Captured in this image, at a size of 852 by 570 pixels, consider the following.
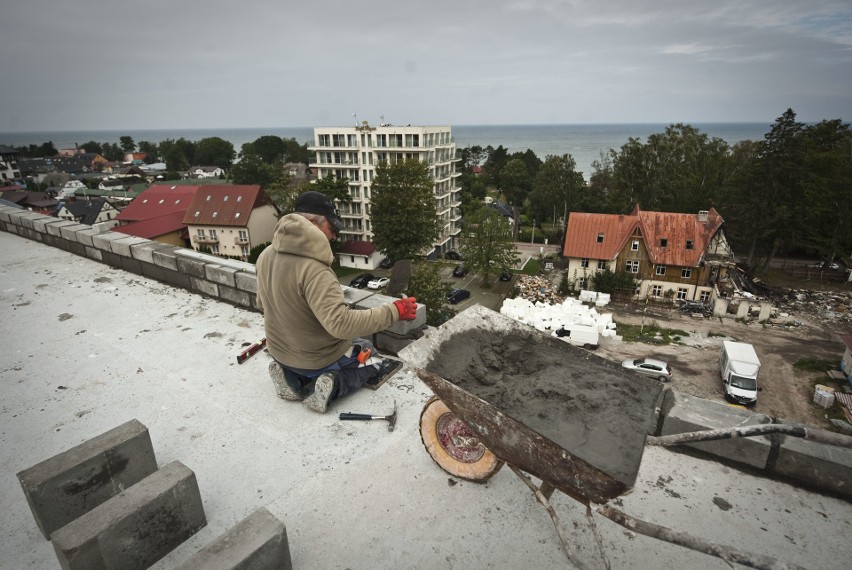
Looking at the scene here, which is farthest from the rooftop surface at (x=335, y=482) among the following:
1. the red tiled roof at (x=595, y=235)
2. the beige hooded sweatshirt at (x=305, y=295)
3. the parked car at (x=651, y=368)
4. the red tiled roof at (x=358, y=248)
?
the red tiled roof at (x=358, y=248)

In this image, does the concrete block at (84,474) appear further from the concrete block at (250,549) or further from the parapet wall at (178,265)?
the parapet wall at (178,265)

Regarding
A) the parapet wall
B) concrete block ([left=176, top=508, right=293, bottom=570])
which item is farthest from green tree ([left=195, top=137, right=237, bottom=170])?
concrete block ([left=176, top=508, right=293, bottom=570])

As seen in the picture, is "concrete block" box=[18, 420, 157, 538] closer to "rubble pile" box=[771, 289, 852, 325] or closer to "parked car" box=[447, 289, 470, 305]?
"parked car" box=[447, 289, 470, 305]

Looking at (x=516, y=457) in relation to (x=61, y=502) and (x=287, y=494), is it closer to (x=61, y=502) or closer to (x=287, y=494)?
(x=287, y=494)

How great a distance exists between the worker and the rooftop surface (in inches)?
10.0

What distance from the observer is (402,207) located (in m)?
27.4

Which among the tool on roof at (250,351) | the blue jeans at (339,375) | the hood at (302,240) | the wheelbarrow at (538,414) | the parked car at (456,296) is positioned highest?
the hood at (302,240)

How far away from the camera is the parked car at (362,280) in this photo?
29.1 metres

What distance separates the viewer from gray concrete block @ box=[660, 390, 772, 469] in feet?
10.3

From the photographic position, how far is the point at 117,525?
2174 millimetres

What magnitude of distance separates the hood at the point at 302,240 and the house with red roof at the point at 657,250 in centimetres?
2578

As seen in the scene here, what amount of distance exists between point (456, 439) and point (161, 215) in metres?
37.9

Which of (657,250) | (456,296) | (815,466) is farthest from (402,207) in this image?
(815,466)

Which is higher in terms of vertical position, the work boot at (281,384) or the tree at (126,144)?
the tree at (126,144)
